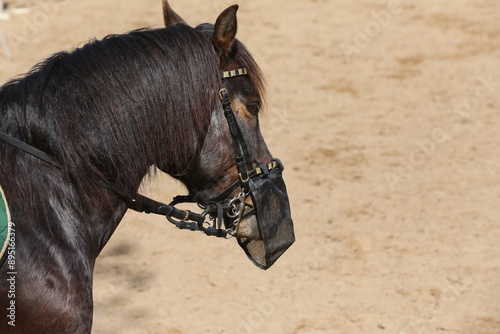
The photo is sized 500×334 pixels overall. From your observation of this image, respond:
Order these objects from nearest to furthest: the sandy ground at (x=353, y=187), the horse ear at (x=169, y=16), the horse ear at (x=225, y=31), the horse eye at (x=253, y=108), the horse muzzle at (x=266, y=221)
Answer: the horse ear at (x=225, y=31)
the horse eye at (x=253, y=108)
the horse muzzle at (x=266, y=221)
the horse ear at (x=169, y=16)
the sandy ground at (x=353, y=187)

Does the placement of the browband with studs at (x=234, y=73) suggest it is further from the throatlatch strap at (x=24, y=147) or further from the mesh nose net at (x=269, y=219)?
the throatlatch strap at (x=24, y=147)

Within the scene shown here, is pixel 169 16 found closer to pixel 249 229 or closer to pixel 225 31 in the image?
pixel 225 31

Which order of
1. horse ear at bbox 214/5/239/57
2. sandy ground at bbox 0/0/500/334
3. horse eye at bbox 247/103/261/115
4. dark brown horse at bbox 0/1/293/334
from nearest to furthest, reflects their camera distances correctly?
dark brown horse at bbox 0/1/293/334 < horse ear at bbox 214/5/239/57 < horse eye at bbox 247/103/261/115 < sandy ground at bbox 0/0/500/334

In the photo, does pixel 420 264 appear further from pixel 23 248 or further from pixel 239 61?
pixel 23 248

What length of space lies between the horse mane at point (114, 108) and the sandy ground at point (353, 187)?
1.38 ft

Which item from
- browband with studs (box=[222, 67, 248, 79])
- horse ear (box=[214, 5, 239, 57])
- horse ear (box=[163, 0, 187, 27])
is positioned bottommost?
browband with studs (box=[222, 67, 248, 79])

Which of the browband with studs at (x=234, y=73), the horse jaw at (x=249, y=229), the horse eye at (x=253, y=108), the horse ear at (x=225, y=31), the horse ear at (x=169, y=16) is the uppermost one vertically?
the horse ear at (x=225, y=31)

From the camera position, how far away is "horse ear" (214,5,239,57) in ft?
10.0

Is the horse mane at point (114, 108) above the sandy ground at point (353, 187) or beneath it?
above

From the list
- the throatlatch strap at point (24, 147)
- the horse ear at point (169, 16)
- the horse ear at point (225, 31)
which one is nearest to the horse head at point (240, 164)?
the horse ear at point (225, 31)

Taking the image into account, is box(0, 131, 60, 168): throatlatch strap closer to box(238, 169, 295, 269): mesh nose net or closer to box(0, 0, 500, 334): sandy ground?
box(0, 0, 500, 334): sandy ground

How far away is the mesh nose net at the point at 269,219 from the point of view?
3330mm

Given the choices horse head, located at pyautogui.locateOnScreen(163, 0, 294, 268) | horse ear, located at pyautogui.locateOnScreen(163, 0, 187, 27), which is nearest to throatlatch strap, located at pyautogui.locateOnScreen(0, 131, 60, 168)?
horse head, located at pyautogui.locateOnScreen(163, 0, 294, 268)

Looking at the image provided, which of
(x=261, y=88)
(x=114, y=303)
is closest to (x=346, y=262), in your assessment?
(x=114, y=303)
